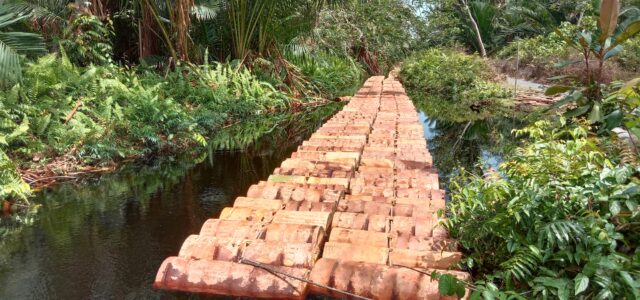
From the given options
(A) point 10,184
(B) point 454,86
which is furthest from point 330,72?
(A) point 10,184

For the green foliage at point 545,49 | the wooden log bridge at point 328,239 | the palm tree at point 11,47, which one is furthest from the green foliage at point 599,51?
the green foliage at point 545,49

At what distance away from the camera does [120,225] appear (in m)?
4.02

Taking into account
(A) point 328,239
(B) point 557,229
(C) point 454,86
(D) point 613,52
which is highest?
(D) point 613,52

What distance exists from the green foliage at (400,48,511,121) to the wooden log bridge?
6.40m

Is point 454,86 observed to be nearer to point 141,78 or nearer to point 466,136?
point 466,136

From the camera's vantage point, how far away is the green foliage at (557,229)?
6.77 feet

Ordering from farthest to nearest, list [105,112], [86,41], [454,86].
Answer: [454,86]
[86,41]
[105,112]

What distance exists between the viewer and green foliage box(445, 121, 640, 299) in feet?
6.77

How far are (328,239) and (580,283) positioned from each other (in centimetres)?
143

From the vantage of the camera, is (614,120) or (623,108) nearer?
(614,120)

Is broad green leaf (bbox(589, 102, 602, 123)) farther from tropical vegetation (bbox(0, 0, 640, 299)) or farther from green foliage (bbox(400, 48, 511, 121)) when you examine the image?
green foliage (bbox(400, 48, 511, 121))

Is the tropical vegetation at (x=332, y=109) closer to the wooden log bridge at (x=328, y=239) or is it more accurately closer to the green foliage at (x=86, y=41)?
the green foliage at (x=86, y=41)

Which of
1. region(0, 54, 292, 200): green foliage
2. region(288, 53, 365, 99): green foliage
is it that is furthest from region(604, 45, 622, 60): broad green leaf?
region(288, 53, 365, 99): green foliage

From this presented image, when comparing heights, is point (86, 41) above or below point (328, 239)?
above
